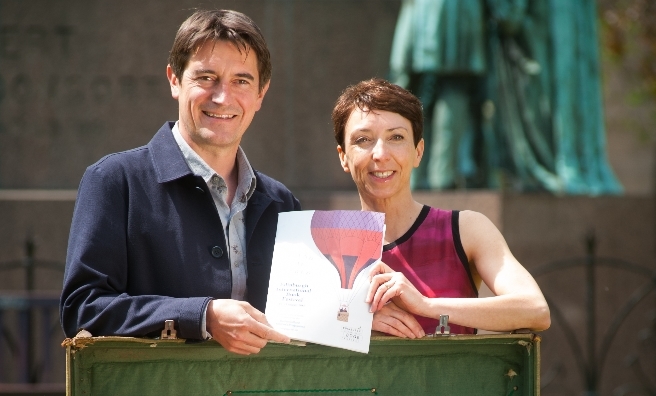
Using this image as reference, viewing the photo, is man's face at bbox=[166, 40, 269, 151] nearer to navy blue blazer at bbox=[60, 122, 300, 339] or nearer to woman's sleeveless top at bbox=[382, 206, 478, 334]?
navy blue blazer at bbox=[60, 122, 300, 339]

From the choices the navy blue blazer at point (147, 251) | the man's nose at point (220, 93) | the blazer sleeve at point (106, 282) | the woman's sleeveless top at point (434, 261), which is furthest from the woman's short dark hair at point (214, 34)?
the woman's sleeveless top at point (434, 261)

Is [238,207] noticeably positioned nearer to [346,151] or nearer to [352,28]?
[346,151]

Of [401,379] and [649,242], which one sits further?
[649,242]

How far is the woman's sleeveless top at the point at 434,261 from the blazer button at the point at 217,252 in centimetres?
47

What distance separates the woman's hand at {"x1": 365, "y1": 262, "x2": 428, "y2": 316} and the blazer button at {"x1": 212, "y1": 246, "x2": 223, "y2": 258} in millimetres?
427

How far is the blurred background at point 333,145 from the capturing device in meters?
6.90

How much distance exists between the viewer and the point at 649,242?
7.08m

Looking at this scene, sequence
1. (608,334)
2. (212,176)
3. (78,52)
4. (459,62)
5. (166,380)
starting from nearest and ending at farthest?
(166,380), (212,176), (608,334), (459,62), (78,52)

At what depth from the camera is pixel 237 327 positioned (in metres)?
2.37

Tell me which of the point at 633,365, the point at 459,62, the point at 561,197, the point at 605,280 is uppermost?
the point at 459,62

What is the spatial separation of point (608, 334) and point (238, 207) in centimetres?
448

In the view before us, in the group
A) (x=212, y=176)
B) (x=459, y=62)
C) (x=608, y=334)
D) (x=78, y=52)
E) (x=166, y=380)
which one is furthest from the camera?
(x=78, y=52)

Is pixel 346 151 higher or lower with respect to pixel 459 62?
lower

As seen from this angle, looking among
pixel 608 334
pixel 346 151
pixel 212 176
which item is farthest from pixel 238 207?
pixel 608 334
